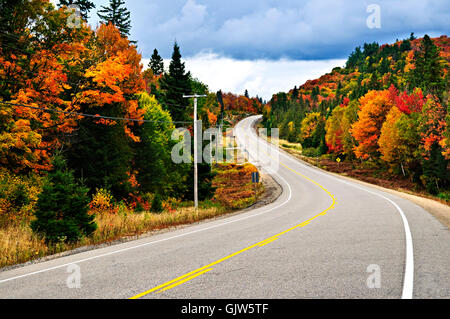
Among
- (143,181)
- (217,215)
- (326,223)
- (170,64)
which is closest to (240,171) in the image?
(170,64)

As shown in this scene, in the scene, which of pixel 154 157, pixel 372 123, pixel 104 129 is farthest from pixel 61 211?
pixel 372 123

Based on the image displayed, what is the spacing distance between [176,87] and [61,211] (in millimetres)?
33774

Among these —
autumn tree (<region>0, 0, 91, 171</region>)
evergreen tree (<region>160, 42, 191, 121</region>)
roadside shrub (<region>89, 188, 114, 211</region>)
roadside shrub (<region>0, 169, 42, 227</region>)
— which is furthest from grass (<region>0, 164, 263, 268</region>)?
evergreen tree (<region>160, 42, 191, 121</region>)

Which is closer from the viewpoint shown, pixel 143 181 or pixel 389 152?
pixel 143 181

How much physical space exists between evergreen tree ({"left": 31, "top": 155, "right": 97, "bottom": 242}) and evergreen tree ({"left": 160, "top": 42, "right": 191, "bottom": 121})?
105 feet

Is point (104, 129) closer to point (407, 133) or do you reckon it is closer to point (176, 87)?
point (176, 87)

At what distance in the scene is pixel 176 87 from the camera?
43062mm

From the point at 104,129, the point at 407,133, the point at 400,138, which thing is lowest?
the point at 400,138

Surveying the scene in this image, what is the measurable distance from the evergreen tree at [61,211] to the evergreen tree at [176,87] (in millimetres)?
31965

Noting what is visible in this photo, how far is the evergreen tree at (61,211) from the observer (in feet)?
36.0

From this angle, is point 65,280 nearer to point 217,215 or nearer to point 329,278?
point 329,278

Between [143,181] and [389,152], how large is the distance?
35.9 meters

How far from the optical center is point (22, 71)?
16.1m
